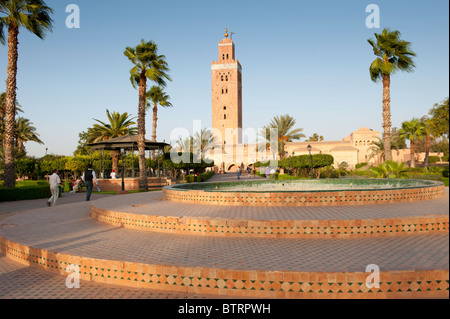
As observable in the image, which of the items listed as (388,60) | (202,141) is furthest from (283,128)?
(388,60)

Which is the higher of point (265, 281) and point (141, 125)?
point (141, 125)

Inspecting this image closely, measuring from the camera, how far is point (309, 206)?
7.59 m

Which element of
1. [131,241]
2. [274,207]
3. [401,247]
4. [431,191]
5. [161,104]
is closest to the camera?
[401,247]

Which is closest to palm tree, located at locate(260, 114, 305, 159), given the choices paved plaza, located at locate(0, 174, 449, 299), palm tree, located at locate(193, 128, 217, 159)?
palm tree, located at locate(193, 128, 217, 159)

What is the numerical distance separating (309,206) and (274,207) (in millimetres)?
855

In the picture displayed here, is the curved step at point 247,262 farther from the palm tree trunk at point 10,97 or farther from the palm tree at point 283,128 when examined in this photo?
the palm tree at point 283,128

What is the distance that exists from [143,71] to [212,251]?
18744 mm

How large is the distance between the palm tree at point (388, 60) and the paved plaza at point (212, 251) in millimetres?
16526

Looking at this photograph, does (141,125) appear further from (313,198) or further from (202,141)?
(202,141)

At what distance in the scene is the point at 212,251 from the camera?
4.70 m

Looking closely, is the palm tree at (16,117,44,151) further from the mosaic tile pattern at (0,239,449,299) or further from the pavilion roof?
the mosaic tile pattern at (0,239,449,299)
